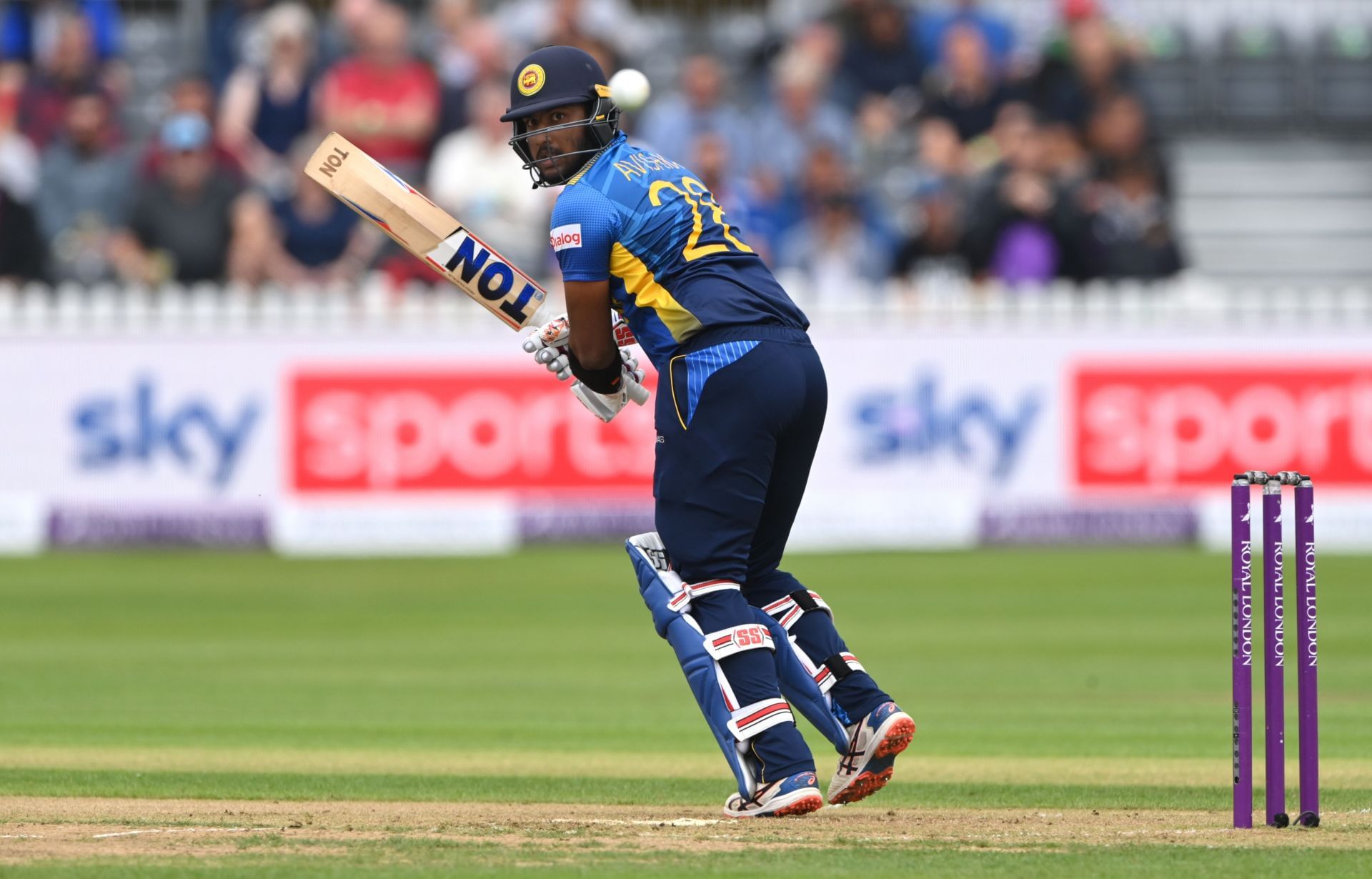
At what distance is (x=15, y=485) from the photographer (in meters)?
16.1

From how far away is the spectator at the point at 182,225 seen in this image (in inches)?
663

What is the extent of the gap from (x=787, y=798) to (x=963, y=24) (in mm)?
13540

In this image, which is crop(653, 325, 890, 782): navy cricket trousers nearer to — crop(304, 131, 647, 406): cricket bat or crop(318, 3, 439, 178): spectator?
crop(304, 131, 647, 406): cricket bat

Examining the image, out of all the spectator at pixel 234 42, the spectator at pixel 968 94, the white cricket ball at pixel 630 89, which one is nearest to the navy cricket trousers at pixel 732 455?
the white cricket ball at pixel 630 89

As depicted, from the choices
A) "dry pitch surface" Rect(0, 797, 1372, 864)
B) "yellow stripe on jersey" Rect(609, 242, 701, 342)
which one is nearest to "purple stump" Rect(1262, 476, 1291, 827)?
"dry pitch surface" Rect(0, 797, 1372, 864)

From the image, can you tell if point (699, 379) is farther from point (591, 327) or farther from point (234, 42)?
point (234, 42)

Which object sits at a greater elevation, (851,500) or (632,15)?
(632,15)

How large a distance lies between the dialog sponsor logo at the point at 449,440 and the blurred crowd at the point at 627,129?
3.92 ft

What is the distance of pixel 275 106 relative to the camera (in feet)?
58.5

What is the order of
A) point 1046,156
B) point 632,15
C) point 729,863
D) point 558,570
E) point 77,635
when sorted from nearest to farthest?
1. point 729,863
2. point 77,635
3. point 558,570
4. point 1046,156
5. point 632,15

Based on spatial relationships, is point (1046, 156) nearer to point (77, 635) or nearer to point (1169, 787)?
point (77, 635)

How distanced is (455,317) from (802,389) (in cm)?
1018

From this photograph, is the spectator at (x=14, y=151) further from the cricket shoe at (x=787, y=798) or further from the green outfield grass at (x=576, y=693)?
the cricket shoe at (x=787, y=798)

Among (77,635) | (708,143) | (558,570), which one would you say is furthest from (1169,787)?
(708,143)
